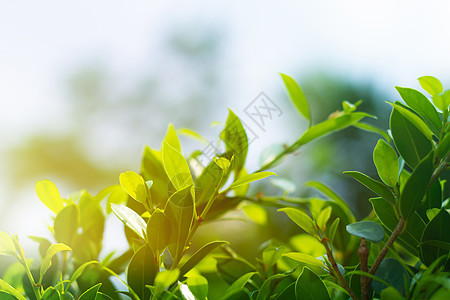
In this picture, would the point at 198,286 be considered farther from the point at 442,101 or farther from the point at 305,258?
the point at 442,101

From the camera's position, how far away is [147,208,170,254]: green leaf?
218 millimetres

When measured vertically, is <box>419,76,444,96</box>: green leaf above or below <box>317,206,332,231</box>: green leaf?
above

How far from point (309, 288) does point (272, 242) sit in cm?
11

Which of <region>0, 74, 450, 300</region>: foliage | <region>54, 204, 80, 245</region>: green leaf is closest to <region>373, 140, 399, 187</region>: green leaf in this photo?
<region>0, 74, 450, 300</region>: foliage

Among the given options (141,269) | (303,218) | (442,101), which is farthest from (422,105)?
(141,269)

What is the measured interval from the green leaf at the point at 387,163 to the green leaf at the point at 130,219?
0.51 feet

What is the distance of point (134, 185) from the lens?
0.23 m

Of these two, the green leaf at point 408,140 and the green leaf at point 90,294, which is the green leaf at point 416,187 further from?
the green leaf at point 90,294

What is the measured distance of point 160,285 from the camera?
191mm

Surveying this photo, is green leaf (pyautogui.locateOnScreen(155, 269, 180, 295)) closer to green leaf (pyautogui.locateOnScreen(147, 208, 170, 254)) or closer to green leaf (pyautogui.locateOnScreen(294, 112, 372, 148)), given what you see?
green leaf (pyautogui.locateOnScreen(147, 208, 170, 254))

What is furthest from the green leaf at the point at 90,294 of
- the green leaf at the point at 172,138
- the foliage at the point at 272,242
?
the green leaf at the point at 172,138

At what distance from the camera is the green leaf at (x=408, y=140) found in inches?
9.9

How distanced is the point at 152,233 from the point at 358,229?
0.12m

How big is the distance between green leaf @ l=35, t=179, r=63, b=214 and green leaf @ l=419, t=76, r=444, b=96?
11.3 inches
